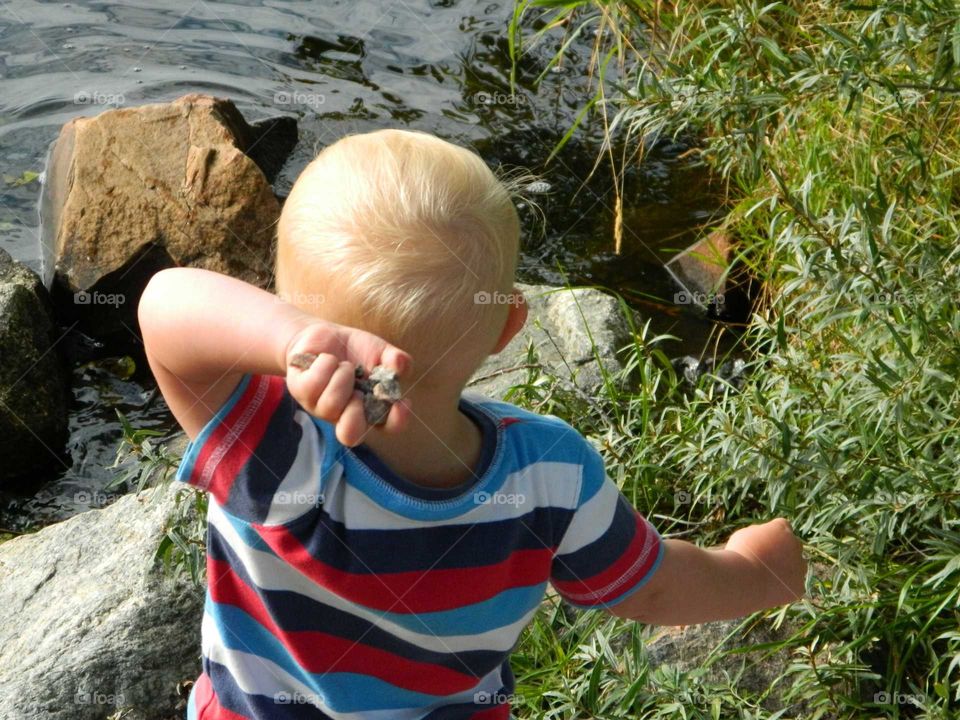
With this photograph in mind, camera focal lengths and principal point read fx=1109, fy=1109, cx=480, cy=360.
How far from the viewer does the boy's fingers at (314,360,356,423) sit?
1194 mm

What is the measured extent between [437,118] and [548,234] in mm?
1202

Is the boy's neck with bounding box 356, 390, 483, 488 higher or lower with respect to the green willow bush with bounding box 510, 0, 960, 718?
higher

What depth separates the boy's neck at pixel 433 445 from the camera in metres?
1.62

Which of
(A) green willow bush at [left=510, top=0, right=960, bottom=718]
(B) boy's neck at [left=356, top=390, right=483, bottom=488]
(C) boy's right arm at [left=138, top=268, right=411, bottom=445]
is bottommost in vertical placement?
(A) green willow bush at [left=510, top=0, right=960, bottom=718]

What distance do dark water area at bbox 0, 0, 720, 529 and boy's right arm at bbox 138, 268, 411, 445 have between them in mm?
3342

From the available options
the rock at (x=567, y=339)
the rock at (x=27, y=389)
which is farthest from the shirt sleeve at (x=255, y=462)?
the rock at (x=27, y=389)

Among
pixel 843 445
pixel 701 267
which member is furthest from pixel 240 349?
pixel 701 267

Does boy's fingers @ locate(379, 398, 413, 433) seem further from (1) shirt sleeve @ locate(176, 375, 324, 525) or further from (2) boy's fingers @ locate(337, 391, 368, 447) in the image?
(1) shirt sleeve @ locate(176, 375, 324, 525)

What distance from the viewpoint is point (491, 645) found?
181cm

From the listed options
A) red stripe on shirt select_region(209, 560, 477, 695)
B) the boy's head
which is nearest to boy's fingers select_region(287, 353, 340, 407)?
the boy's head

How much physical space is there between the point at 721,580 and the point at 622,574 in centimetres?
22

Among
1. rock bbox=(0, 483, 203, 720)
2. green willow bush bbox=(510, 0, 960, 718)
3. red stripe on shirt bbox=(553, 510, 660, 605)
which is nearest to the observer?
red stripe on shirt bbox=(553, 510, 660, 605)

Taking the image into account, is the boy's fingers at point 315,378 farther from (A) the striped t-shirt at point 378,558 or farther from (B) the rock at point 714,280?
(B) the rock at point 714,280

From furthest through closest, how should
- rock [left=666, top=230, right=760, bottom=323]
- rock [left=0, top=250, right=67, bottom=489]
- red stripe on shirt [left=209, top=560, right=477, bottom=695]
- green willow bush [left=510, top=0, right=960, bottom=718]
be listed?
rock [left=666, top=230, right=760, bottom=323] < rock [left=0, top=250, right=67, bottom=489] < green willow bush [left=510, top=0, right=960, bottom=718] < red stripe on shirt [left=209, top=560, right=477, bottom=695]
